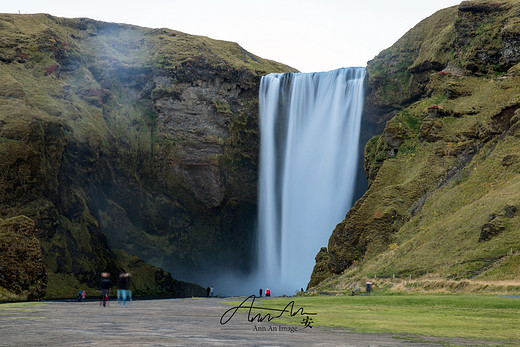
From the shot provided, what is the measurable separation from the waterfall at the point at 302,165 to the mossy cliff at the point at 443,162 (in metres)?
5.50

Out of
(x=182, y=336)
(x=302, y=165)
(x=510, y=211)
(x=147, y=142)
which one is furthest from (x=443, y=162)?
(x=147, y=142)

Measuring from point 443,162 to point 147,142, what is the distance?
5552 cm

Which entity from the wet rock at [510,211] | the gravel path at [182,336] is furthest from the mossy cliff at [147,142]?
the gravel path at [182,336]

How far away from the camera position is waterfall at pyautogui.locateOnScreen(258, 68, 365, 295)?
85688 mm

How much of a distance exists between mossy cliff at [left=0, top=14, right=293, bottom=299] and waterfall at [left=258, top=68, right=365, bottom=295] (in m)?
5.04

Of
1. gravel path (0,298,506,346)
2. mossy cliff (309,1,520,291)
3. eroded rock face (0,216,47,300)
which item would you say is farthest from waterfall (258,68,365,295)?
gravel path (0,298,506,346)

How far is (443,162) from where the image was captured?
200 ft

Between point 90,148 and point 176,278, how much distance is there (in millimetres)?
28161

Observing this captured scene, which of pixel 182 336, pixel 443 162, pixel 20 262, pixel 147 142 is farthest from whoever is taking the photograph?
pixel 147 142

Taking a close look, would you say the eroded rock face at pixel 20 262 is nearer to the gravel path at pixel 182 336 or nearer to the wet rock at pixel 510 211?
the wet rock at pixel 510 211

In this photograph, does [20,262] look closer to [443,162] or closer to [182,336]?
[443,162]

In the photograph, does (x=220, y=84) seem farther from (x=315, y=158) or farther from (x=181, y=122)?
(x=315, y=158)

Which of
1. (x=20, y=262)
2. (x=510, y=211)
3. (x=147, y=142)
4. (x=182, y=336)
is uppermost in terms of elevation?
(x=147, y=142)

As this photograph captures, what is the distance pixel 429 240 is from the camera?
4709 centimetres
